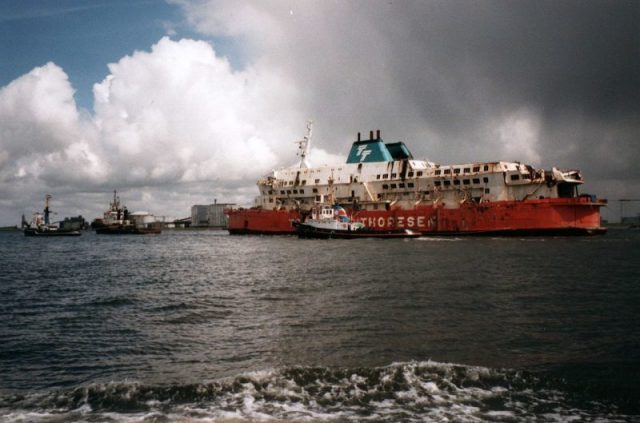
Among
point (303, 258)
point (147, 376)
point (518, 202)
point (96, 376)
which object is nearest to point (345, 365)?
point (147, 376)

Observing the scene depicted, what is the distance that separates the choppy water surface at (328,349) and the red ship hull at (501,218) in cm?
2144

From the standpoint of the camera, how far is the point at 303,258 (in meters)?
29.7

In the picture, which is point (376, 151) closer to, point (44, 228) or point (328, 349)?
point (328, 349)

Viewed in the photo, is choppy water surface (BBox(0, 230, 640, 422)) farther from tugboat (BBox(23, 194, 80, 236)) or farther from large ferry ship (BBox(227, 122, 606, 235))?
tugboat (BBox(23, 194, 80, 236))

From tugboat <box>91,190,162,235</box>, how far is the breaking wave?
89.8 metres

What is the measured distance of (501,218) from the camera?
141 ft

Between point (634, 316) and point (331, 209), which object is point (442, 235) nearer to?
point (331, 209)

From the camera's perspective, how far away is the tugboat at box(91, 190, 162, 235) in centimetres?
9181

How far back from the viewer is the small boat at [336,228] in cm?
4628

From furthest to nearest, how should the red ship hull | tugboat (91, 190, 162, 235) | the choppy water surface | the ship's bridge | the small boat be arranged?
tugboat (91, 190, 162, 235) < the ship's bridge < the small boat < the red ship hull < the choppy water surface

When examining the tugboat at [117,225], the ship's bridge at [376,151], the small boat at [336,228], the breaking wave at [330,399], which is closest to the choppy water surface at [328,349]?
the breaking wave at [330,399]

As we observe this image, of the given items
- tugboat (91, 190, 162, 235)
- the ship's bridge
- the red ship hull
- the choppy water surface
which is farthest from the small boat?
tugboat (91, 190, 162, 235)

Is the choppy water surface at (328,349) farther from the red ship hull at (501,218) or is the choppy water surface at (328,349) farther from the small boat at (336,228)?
the small boat at (336,228)

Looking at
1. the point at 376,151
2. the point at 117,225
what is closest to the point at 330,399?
the point at 376,151
